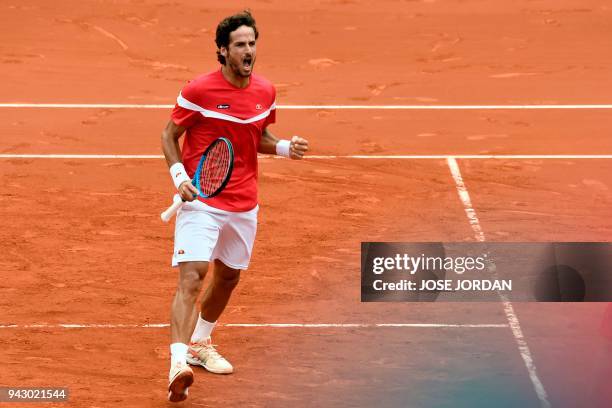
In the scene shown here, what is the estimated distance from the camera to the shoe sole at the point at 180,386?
8.04 m

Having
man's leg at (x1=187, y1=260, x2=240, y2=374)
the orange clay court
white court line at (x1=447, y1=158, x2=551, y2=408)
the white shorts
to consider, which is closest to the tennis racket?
the white shorts

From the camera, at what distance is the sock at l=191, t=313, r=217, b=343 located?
9.12 metres

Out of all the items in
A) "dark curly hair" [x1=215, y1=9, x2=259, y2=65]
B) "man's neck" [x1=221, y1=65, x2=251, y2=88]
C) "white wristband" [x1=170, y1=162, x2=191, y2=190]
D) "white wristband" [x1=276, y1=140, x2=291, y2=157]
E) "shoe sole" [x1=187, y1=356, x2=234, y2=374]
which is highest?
"dark curly hair" [x1=215, y1=9, x2=259, y2=65]

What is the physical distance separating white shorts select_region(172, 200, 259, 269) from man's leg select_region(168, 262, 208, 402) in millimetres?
86

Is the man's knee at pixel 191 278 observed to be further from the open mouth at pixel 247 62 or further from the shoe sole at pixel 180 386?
the open mouth at pixel 247 62

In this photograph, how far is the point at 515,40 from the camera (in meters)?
19.7

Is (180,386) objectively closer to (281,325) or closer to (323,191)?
(281,325)

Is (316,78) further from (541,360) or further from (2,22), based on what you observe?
(541,360)

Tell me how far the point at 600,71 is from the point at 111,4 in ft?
27.4

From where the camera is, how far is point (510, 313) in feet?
33.3

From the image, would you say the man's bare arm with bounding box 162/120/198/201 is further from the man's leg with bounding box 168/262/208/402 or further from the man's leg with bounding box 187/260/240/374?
the man's leg with bounding box 187/260/240/374

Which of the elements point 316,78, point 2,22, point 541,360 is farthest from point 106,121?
Result: point 541,360

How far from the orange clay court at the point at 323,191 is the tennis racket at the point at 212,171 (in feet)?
4.62

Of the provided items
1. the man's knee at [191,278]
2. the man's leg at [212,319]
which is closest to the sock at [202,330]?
the man's leg at [212,319]
